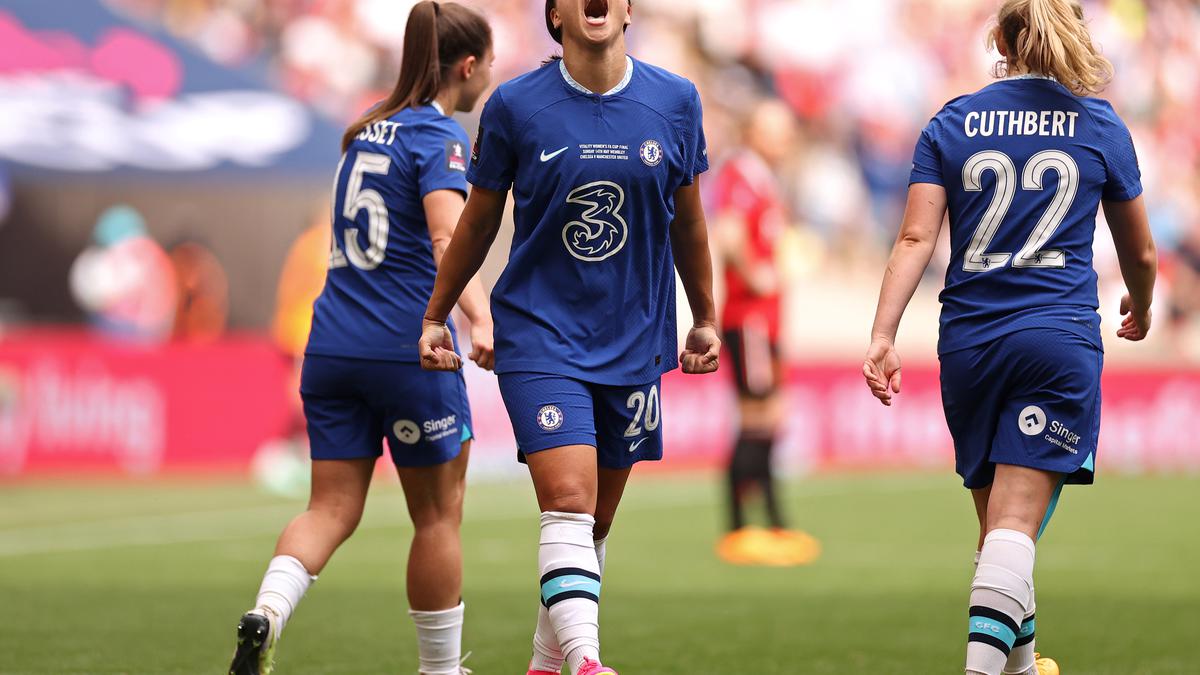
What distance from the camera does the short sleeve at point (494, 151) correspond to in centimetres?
475

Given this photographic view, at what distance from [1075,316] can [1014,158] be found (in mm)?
474

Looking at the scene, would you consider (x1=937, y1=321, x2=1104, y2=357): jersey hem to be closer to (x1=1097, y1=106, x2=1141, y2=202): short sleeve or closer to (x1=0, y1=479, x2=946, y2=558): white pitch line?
(x1=1097, y1=106, x2=1141, y2=202): short sleeve

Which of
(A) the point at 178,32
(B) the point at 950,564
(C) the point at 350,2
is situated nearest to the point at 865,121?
(C) the point at 350,2

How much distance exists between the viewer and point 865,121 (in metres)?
24.9

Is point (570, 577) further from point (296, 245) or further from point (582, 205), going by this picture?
point (296, 245)

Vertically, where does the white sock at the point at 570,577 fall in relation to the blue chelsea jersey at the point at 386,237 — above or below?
below

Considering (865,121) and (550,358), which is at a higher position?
(865,121)

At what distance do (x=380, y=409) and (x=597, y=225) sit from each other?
1.17 m

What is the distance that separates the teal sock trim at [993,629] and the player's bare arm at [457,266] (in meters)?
1.67

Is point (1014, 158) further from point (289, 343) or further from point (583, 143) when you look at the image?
point (289, 343)

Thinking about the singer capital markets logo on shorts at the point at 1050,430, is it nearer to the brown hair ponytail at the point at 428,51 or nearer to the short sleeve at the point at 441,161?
the short sleeve at the point at 441,161

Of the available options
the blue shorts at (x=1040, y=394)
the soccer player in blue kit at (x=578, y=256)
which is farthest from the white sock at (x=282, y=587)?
the blue shorts at (x=1040, y=394)

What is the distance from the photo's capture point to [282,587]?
517cm

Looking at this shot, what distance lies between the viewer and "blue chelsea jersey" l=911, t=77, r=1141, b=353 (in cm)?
468
